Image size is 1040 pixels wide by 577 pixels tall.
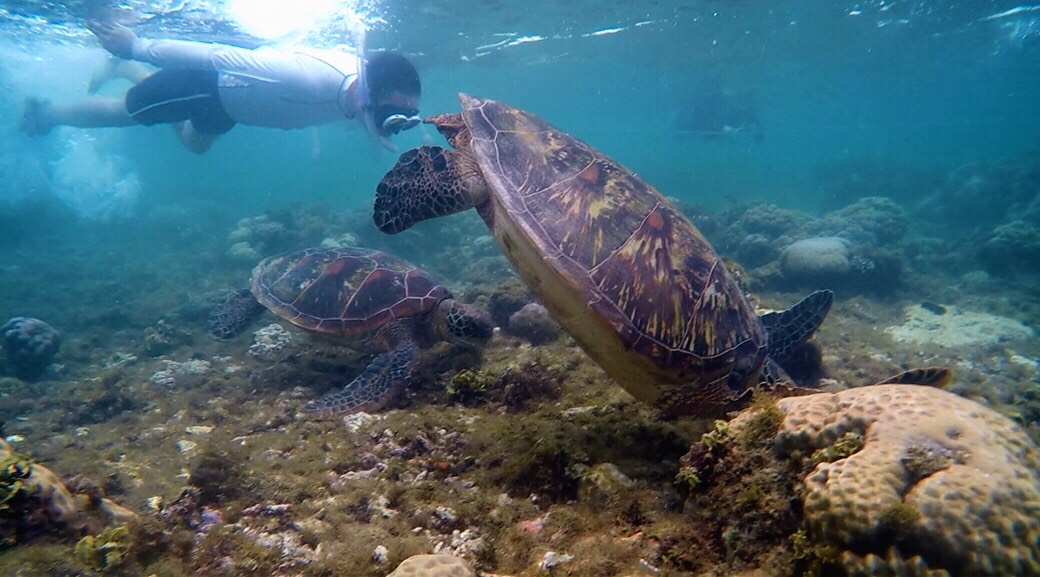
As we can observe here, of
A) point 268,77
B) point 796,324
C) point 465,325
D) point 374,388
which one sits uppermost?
point 268,77

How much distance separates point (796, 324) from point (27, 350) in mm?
12720

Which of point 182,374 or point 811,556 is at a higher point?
point 811,556

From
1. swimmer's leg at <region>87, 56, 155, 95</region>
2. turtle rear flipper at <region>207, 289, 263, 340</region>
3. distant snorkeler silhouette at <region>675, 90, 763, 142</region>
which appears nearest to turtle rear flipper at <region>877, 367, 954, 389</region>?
turtle rear flipper at <region>207, 289, 263, 340</region>

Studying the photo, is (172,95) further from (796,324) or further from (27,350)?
(796,324)

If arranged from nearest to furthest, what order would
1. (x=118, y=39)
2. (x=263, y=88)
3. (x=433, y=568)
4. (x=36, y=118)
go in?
1. (x=433, y=568)
2. (x=263, y=88)
3. (x=118, y=39)
4. (x=36, y=118)

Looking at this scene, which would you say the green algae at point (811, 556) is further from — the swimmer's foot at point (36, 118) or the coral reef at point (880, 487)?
the swimmer's foot at point (36, 118)

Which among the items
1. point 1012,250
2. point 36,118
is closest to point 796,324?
point 1012,250

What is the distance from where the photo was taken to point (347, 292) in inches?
268

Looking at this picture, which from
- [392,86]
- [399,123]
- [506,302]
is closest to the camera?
[506,302]

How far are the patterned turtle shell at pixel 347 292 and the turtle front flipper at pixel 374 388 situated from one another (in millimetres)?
760

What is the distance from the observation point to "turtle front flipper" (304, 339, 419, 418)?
16.9ft

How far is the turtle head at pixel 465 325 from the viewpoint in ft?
20.2

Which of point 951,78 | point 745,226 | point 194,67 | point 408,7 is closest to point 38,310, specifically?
point 194,67

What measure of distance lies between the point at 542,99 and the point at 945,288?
186 ft
